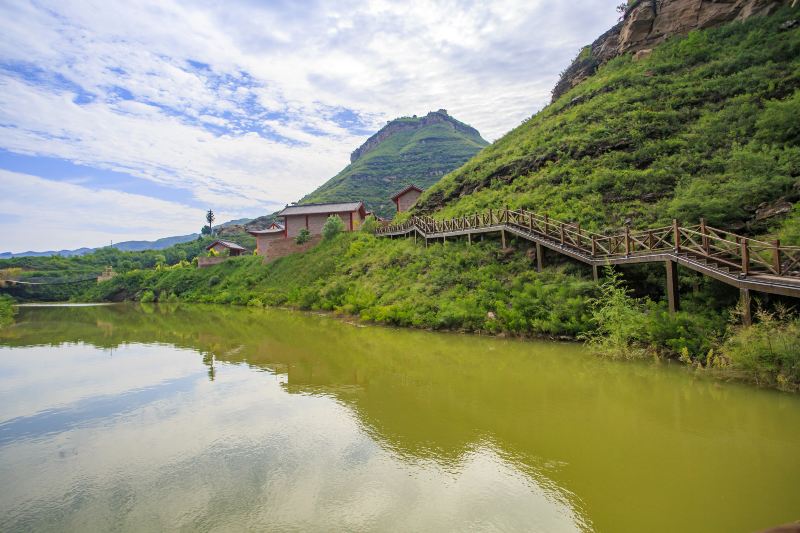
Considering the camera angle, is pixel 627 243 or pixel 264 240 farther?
pixel 264 240

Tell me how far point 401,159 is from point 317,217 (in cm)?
7806

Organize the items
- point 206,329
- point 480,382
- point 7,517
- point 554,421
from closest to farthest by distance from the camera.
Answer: point 7,517, point 554,421, point 480,382, point 206,329

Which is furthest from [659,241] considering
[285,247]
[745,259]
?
[285,247]

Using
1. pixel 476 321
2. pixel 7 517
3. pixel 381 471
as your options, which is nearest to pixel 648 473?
pixel 381 471

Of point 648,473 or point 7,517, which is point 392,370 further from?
point 7,517

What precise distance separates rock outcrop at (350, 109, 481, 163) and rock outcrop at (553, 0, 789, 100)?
110166mm

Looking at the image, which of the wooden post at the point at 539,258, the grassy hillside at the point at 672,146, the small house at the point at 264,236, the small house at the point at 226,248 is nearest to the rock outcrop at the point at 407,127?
the small house at the point at 226,248

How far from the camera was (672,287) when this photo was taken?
46.1 ft

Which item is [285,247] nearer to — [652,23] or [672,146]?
[672,146]

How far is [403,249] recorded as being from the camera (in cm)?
3136

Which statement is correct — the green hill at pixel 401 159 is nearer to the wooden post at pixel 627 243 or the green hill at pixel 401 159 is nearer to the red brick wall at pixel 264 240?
the red brick wall at pixel 264 240

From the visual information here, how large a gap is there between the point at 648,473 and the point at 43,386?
16.7 metres

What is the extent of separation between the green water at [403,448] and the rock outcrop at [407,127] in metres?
148

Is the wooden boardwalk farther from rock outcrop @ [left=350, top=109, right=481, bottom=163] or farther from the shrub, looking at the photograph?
rock outcrop @ [left=350, top=109, right=481, bottom=163]
